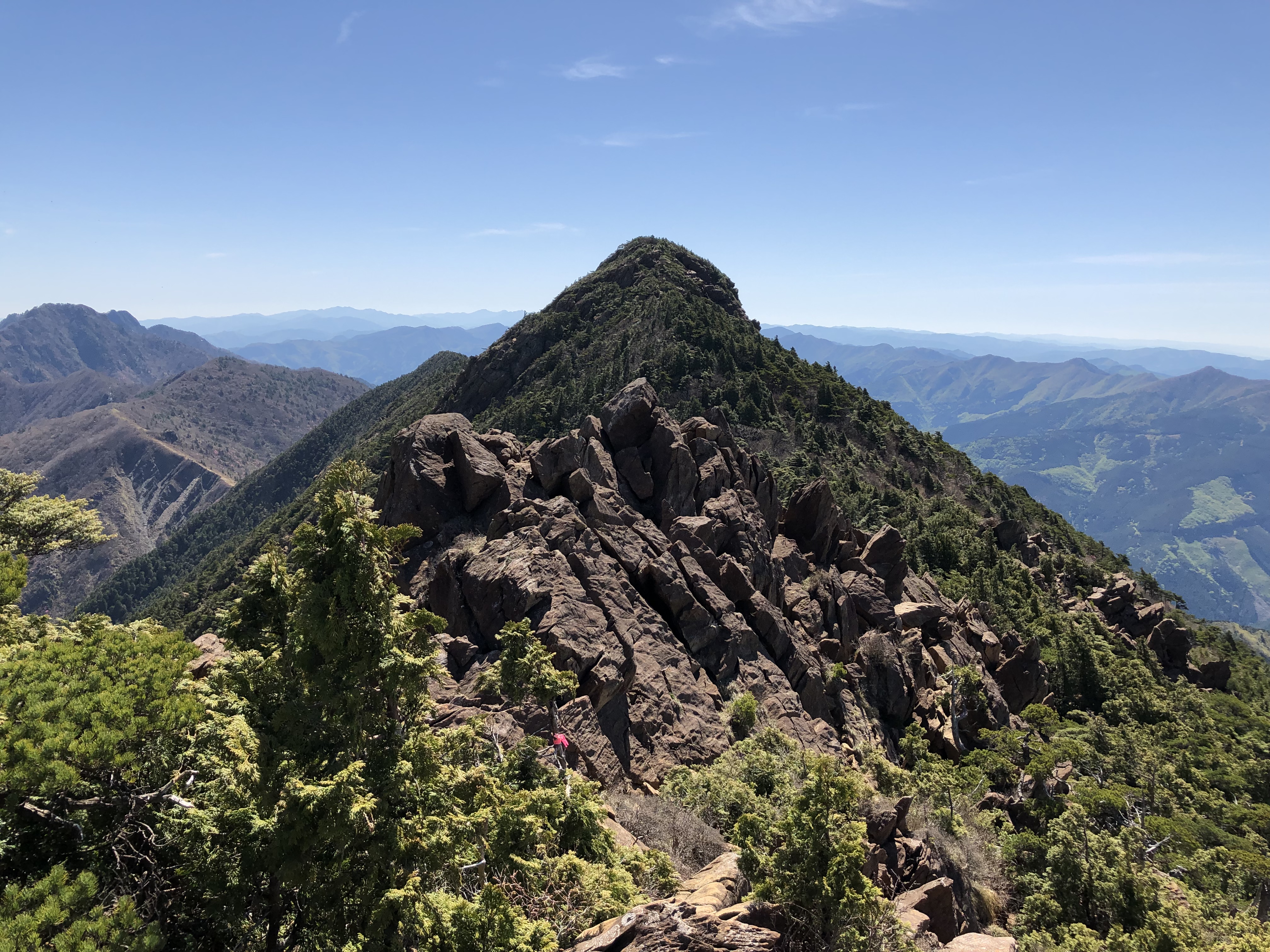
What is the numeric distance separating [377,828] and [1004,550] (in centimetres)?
10850

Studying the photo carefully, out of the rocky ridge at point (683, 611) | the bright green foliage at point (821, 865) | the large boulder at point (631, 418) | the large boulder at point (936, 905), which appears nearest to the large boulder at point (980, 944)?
the large boulder at point (936, 905)

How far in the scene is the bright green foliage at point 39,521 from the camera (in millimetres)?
37781

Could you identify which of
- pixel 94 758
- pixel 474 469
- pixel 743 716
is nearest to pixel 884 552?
pixel 743 716

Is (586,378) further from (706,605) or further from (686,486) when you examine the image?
(706,605)

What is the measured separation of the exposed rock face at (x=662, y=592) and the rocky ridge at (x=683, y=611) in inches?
5.5

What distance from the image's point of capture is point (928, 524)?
104m

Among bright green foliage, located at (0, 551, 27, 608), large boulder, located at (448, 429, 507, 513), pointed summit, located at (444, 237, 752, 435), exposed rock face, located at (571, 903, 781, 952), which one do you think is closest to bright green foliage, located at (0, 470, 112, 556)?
large boulder, located at (448, 429, 507, 513)

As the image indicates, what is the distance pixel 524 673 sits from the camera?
29.3m

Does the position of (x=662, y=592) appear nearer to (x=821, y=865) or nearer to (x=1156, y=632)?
(x=821, y=865)

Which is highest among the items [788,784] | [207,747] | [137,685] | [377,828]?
[137,685]

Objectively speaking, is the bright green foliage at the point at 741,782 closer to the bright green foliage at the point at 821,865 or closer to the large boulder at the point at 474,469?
the bright green foliage at the point at 821,865

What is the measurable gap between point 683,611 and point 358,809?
30337 mm

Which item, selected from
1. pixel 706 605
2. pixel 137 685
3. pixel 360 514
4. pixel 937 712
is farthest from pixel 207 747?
pixel 937 712

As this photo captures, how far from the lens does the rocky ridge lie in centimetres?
3161
